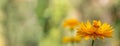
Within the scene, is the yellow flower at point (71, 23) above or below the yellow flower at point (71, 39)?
above

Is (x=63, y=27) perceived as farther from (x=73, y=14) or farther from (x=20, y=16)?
(x=20, y=16)

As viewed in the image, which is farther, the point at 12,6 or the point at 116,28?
the point at 116,28

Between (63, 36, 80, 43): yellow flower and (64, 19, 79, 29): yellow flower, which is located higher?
(64, 19, 79, 29): yellow flower

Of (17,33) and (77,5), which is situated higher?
(77,5)

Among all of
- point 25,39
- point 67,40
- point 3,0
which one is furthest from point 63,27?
point 3,0

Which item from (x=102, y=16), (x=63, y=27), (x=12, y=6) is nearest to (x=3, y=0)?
(x=12, y=6)

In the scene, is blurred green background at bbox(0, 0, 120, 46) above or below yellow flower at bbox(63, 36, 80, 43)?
above
